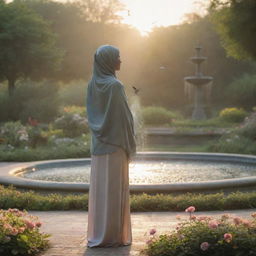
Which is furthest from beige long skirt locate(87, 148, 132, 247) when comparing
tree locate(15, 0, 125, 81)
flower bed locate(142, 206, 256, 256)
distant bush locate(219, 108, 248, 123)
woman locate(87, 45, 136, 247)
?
tree locate(15, 0, 125, 81)

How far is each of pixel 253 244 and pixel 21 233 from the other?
2010 millimetres

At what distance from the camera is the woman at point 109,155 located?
15.9 ft

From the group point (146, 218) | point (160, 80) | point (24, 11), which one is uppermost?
point (24, 11)

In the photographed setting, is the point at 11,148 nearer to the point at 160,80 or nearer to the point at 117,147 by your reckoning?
the point at 117,147

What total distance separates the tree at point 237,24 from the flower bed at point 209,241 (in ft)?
53.3

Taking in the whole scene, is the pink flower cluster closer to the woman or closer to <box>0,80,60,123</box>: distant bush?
the woman

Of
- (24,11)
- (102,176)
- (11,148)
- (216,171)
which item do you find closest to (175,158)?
(216,171)

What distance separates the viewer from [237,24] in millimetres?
19938

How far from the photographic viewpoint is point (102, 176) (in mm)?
4895

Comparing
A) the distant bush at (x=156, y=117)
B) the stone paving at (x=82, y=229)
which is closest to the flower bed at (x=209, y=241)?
the stone paving at (x=82, y=229)

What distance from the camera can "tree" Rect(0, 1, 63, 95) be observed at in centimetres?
2975

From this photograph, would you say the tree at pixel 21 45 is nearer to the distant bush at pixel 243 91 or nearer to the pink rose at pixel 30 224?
the distant bush at pixel 243 91

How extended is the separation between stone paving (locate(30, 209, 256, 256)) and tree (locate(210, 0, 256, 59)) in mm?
13986

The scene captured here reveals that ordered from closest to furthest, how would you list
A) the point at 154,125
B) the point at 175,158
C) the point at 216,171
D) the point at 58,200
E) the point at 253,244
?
the point at 253,244 < the point at 58,200 < the point at 216,171 < the point at 175,158 < the point at 154,125
